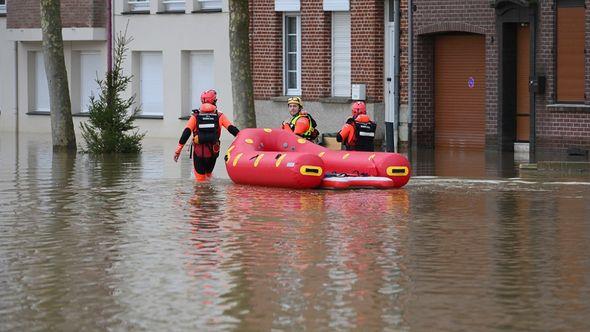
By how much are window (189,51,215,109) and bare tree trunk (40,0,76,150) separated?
758 cm

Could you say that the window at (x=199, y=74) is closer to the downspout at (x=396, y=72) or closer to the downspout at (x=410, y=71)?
the downspout at (x=396, y=72)

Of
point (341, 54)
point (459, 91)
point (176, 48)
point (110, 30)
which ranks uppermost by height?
point (110, 30)

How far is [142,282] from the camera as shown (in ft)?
45.0

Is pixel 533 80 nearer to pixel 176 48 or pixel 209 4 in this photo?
pixel 209 4

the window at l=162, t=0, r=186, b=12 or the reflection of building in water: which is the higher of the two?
the window at l=162, t=0, r=186, b=12

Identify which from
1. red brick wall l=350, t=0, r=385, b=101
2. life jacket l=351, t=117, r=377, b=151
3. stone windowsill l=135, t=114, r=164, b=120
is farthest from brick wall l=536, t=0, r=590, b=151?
stone windowsill l=135, t=114, r=164, b=120

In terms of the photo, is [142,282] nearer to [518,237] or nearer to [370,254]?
[370,254]

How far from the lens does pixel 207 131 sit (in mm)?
25000

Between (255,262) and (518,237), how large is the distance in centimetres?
339

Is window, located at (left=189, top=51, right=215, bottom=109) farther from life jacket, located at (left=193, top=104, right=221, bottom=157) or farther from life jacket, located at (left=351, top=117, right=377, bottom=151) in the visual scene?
life jacket, located at (left=351, top=117, right=377, bottom=151)

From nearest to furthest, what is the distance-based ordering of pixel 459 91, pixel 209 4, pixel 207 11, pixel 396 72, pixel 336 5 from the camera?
pixel 459 91, pixel 396 72, pixel 336 5, pixel 207 11, pixel 209 4

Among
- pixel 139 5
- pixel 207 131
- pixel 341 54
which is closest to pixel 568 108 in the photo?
pixel 341 54

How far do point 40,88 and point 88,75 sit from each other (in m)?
2.36

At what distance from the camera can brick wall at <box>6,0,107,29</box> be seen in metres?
44.0
